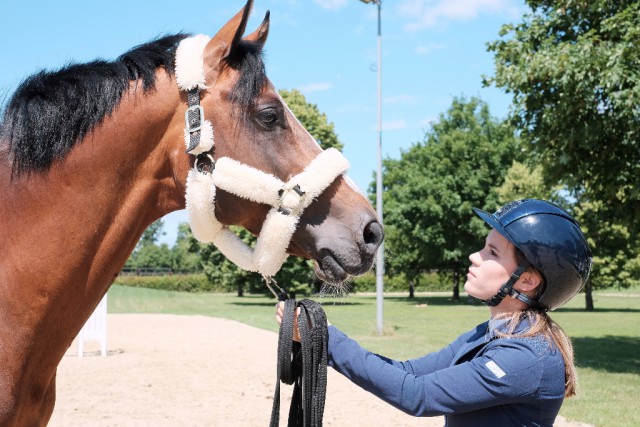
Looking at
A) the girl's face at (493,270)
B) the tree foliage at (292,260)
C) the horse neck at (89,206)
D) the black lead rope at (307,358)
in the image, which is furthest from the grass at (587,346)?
the tree foliage at (292,260)

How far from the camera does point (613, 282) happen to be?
1272 inches

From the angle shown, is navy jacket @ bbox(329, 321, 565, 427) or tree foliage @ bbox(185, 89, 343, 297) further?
tree foliage @ bbox(185, 89, 343, 297)

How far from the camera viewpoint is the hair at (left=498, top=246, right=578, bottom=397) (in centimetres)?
253

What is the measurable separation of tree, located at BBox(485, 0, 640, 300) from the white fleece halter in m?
8.37

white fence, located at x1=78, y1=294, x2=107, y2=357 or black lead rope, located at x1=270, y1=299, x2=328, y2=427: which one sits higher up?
black lead rope, located at x1=270, y1=299, x2=328, y2=427

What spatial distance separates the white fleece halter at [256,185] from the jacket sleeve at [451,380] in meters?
0.46

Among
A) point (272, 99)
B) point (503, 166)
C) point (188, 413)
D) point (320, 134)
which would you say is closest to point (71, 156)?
point (272, 99)

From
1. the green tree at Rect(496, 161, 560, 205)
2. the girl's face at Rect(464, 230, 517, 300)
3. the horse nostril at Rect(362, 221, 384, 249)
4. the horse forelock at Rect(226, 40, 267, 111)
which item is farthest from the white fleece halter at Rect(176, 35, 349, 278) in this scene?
the green tree at Rect(496, 161, 560, 205)

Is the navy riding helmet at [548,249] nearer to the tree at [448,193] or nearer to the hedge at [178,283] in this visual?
the tree at [448,193]

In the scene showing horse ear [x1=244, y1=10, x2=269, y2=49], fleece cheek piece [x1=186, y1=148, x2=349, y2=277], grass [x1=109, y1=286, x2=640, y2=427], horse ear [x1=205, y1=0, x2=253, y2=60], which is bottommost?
grass [x1=109, y1=286, x2=640, y2=427]

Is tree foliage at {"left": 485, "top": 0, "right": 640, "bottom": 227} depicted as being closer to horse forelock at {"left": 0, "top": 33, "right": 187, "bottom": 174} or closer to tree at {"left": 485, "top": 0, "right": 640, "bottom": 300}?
tree at {"left": 485, "top": 0, "right": 640, "bottom": 300}

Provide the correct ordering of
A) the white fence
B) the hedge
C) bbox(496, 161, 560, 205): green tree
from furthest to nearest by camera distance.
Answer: the hedge
bbox(496, 161, 560, 205): green tree
the white fence

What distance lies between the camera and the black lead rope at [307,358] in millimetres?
2277

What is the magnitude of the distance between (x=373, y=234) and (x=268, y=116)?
2.10ft
